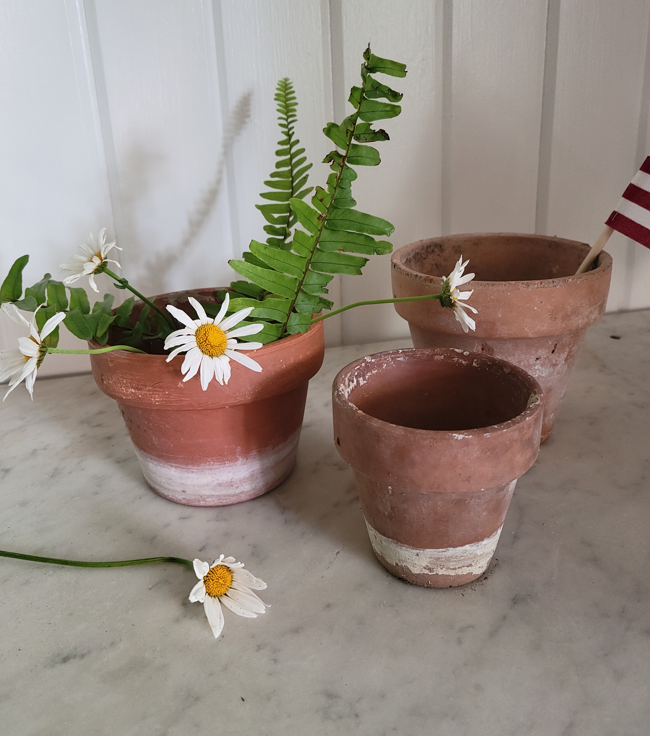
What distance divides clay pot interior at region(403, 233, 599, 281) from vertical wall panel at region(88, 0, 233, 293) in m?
0.31

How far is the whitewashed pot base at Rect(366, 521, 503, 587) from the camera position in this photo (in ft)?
1.68

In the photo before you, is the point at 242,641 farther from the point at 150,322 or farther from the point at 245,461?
the point at 150,322

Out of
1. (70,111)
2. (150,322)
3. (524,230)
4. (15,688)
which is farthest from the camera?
(524,230)

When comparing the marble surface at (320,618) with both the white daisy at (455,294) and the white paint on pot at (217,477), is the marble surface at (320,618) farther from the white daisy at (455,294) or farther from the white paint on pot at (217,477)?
the white daisy at (455,294)

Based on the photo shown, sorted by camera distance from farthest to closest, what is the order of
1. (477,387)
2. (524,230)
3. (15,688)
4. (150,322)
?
(524,230), (150,322), (477,387), (15,688)

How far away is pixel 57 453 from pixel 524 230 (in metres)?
0.73

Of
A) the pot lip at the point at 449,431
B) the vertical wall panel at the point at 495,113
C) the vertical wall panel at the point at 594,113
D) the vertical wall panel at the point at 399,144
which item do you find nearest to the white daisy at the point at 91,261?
the pot lip at the point at 449,431

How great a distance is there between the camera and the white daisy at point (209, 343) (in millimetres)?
501

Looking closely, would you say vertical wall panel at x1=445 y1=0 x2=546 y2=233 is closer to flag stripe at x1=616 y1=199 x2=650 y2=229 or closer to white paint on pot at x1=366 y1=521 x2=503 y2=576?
flag stripe at x1=616 y1=199 x2=650 y2=229

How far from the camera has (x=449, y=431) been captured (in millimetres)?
474

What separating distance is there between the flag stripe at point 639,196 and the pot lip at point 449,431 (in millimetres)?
258

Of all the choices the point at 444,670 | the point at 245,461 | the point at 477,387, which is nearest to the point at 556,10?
the point at 477,387

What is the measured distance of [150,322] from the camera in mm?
688

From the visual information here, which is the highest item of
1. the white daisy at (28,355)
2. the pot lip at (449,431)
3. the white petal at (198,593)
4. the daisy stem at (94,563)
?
the white daisy at (28,355)
